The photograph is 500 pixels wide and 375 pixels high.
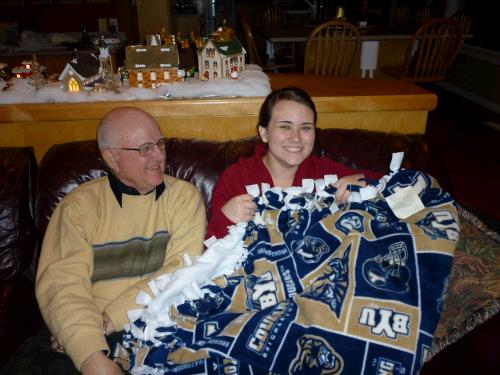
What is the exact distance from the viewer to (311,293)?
4.48ft

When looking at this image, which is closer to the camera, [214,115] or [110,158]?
[110,158]

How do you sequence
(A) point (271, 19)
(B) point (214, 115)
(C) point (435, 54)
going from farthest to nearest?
(A) point (271, 19)
(C) point (435, 54)
(B) point (214, 115)

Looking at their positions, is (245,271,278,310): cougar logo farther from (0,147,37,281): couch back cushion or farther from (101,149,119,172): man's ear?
(0,147,37,281): couch back cushion

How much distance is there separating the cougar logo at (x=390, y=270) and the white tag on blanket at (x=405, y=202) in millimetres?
153

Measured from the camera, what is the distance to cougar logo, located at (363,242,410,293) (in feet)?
4.40

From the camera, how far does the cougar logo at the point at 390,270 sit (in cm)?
134

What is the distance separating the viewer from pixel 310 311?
4.30 feet

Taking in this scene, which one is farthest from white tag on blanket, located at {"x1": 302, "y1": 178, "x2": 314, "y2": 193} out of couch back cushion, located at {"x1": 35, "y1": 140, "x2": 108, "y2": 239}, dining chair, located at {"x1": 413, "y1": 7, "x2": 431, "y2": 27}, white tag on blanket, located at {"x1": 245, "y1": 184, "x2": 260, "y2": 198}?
dining chair, located at {"x1": 413, "y1": 7, "x2": 431, "y2": 27}

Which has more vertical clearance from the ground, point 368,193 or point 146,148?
point 146,148

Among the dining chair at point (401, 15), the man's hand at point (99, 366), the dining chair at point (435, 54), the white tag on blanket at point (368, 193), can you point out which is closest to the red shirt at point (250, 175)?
the white tag on blanket at point (368, 193)

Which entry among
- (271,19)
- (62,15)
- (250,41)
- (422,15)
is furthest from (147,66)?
(422,15)

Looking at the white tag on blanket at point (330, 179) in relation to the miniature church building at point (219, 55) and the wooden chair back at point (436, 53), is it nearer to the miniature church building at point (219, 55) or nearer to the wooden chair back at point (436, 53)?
the miniature church building at point (219, 55)

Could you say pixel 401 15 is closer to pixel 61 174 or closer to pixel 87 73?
pixel 87 73

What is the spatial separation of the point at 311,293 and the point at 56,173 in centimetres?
117
